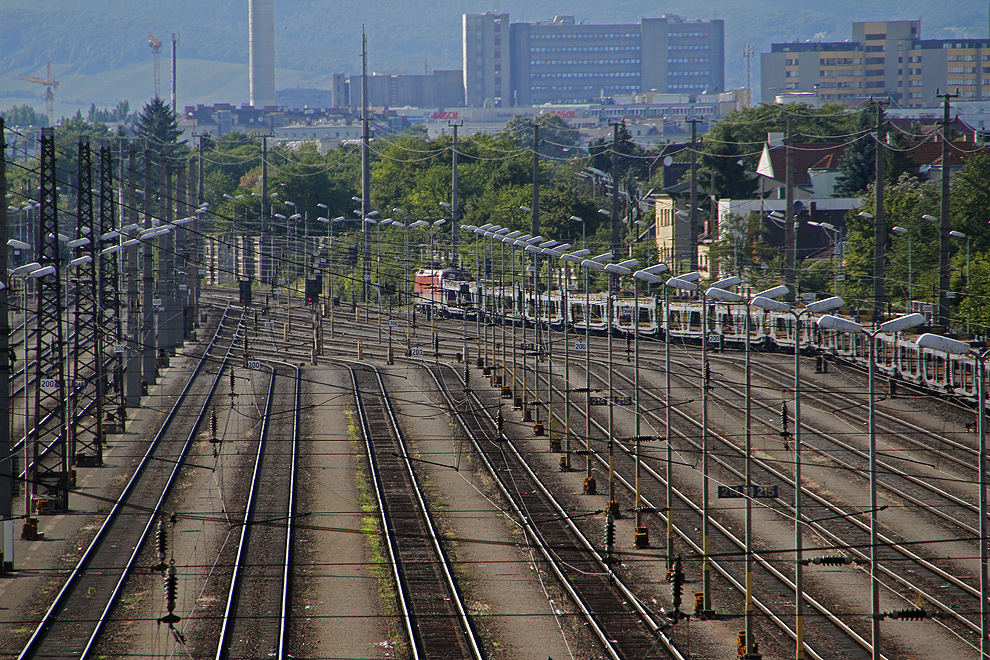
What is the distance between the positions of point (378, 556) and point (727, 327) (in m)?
41.5

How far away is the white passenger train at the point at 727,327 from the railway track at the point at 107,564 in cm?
1309

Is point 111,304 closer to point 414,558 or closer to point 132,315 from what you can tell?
point 132,315

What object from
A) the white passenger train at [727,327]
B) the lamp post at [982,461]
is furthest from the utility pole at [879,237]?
the lamp post at [982,461]

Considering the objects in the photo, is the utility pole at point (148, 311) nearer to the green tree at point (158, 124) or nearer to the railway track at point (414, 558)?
the railway track at point (414, 558)

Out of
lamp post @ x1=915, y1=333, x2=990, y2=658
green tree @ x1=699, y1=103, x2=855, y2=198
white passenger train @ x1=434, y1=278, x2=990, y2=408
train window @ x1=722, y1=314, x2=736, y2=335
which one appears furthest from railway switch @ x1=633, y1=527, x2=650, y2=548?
green tree @ x1=699, y1=103, x2=855, y2=198

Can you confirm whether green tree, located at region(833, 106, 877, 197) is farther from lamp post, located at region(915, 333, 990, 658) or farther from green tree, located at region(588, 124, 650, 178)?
lamp post, located at region(915, 333, 990, 658)

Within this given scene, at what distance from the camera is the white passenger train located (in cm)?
5306

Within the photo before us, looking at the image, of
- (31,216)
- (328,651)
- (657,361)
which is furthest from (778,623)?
(31,216)

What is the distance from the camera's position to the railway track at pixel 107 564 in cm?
2878

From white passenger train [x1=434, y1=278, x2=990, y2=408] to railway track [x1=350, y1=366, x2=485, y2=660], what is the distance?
22.0 ft

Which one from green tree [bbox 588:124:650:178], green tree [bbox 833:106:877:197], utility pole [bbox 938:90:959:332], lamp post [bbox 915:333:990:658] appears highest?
green tree [bbox 588:124:650:178]

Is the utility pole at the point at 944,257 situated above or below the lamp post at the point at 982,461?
above

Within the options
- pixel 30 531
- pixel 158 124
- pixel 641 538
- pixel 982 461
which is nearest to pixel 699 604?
pixel 641 538

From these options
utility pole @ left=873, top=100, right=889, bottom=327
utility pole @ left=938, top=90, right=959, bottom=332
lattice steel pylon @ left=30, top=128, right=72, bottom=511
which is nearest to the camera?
lattice steel pylon @ left=30, top=128, right=72, bottom=511
